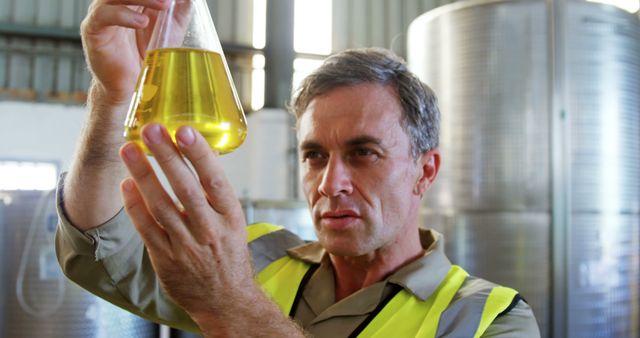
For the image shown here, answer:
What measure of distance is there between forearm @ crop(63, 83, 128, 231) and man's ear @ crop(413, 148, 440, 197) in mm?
683

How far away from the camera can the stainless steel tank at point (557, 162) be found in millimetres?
3385

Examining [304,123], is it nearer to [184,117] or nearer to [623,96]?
[184,117]

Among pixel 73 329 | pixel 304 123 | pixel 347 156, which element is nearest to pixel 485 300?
pixel 347 156

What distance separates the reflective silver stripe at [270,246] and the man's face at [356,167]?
232 mm

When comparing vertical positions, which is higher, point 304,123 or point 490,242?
point 304,123

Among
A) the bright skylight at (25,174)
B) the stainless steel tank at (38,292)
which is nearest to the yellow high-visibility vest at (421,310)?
the stainless steel tank at (38,292)

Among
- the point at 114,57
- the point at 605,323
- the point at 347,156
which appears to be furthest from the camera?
the point at 605,323

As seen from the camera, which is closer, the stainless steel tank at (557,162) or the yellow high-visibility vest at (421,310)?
the yellow high-visibility vest at (421,310)

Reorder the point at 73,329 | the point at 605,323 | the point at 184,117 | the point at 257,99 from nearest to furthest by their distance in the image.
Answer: the point at 184,117, the point at 73,329, the point at 605,323, the point at 257,99

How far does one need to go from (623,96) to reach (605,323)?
3.77 ft

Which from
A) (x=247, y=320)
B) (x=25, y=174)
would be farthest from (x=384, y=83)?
(x=25, y=174)

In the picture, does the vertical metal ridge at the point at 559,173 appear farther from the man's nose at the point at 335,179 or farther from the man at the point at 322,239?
the man's nose at the point at 335,179

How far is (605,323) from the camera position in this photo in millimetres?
3377

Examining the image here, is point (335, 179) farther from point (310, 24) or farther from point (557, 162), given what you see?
point (310, 24)
